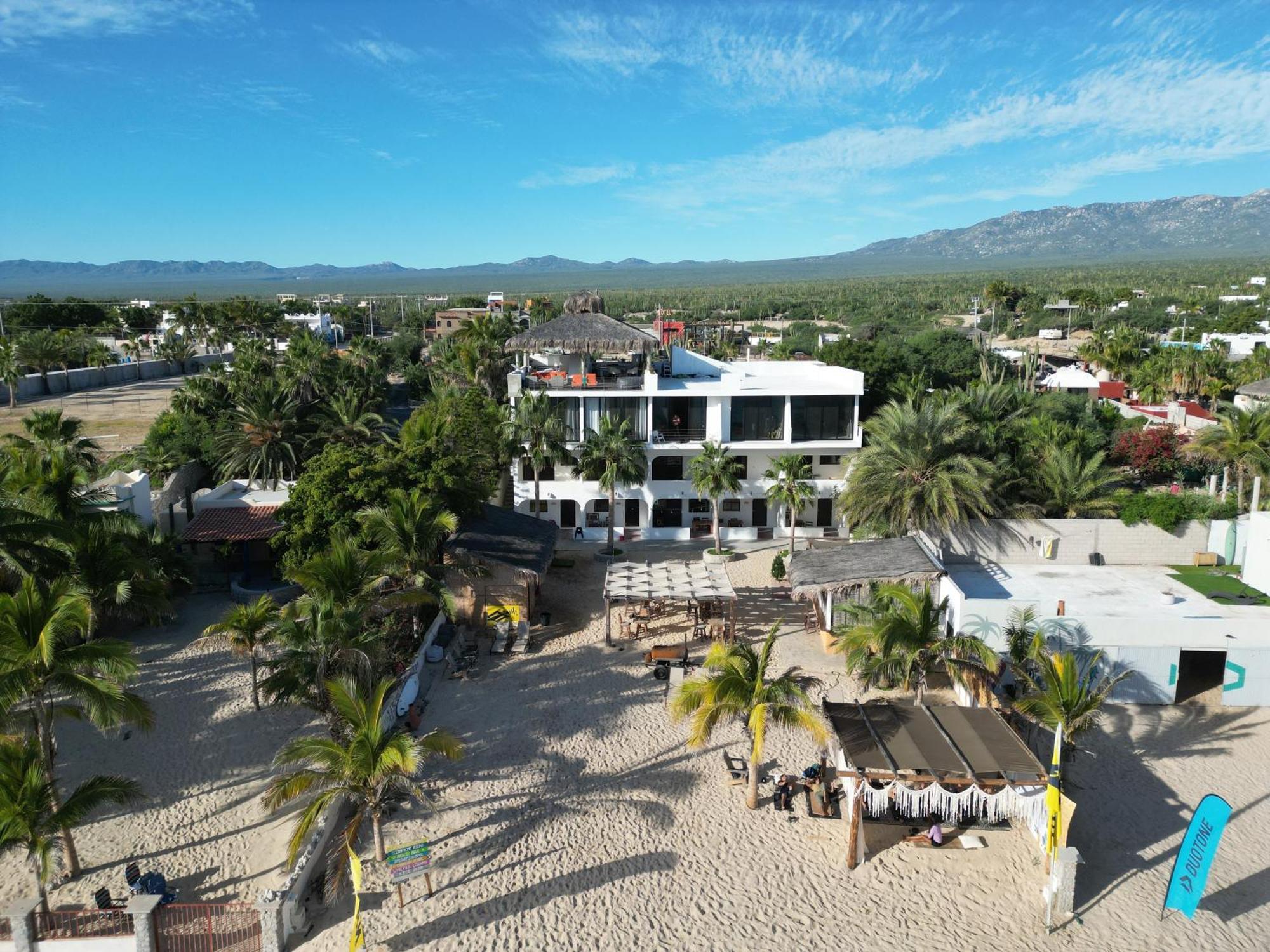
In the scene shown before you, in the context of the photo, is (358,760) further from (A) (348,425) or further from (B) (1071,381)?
(B) (1071,381)

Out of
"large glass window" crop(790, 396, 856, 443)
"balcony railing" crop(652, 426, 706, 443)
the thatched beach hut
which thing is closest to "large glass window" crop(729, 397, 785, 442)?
"large glass window" crop(790, 396, 856, 443)

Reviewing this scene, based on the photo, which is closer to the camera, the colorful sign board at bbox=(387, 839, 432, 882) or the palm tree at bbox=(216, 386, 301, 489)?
the colorful sign board at bbox=(387, 839, 432, 882)

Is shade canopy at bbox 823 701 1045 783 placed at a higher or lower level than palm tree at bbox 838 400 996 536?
lower

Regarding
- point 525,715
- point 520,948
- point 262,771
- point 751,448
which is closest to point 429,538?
point 525,715

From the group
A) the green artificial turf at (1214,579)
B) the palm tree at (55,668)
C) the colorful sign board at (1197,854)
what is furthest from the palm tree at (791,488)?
the palm tree at (55,668)

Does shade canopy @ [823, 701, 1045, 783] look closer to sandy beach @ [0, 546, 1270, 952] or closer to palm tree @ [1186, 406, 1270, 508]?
sandy beach @ [0, 546, 1270, 952]

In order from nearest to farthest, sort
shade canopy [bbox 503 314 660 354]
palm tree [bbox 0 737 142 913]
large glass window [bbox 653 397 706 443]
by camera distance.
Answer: palm tree [bbox 0 737 142 913]
large glass window [bbox 653 397 706 443]
shade canopy [bbox 503 314 660 354]

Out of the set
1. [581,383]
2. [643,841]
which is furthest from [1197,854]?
[581,383]
